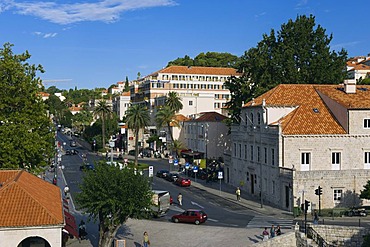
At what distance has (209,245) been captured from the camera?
3434 centimetres

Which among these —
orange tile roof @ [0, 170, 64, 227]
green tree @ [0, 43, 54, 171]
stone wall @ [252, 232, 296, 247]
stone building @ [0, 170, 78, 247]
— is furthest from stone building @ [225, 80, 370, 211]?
stone building @ [0, 170, 78, 247]

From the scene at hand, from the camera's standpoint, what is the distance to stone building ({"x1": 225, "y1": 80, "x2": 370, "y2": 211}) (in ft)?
154

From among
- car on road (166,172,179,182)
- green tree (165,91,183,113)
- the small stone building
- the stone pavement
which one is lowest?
the stone pavement

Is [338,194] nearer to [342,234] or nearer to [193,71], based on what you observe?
[342,234]

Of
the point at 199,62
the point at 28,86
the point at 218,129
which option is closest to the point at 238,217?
the point at 28,86

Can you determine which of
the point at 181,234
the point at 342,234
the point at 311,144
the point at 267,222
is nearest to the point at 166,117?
the point at 311,144

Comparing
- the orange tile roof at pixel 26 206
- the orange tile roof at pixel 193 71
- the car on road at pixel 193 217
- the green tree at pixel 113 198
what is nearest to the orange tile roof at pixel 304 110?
the car on road at pixel 193 217

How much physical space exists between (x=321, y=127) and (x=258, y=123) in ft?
26.2

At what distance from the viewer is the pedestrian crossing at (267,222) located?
40.2 meters

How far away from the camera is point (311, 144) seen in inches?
1944

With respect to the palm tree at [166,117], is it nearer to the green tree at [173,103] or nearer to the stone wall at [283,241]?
the green tree at [173,103]

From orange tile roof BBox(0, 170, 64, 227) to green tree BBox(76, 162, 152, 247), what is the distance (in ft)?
7.45

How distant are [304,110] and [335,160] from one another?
6.09 meters

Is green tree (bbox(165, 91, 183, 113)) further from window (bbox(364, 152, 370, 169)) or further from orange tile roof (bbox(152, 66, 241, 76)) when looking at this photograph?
window (bbox(364, 152, 370, 169))
